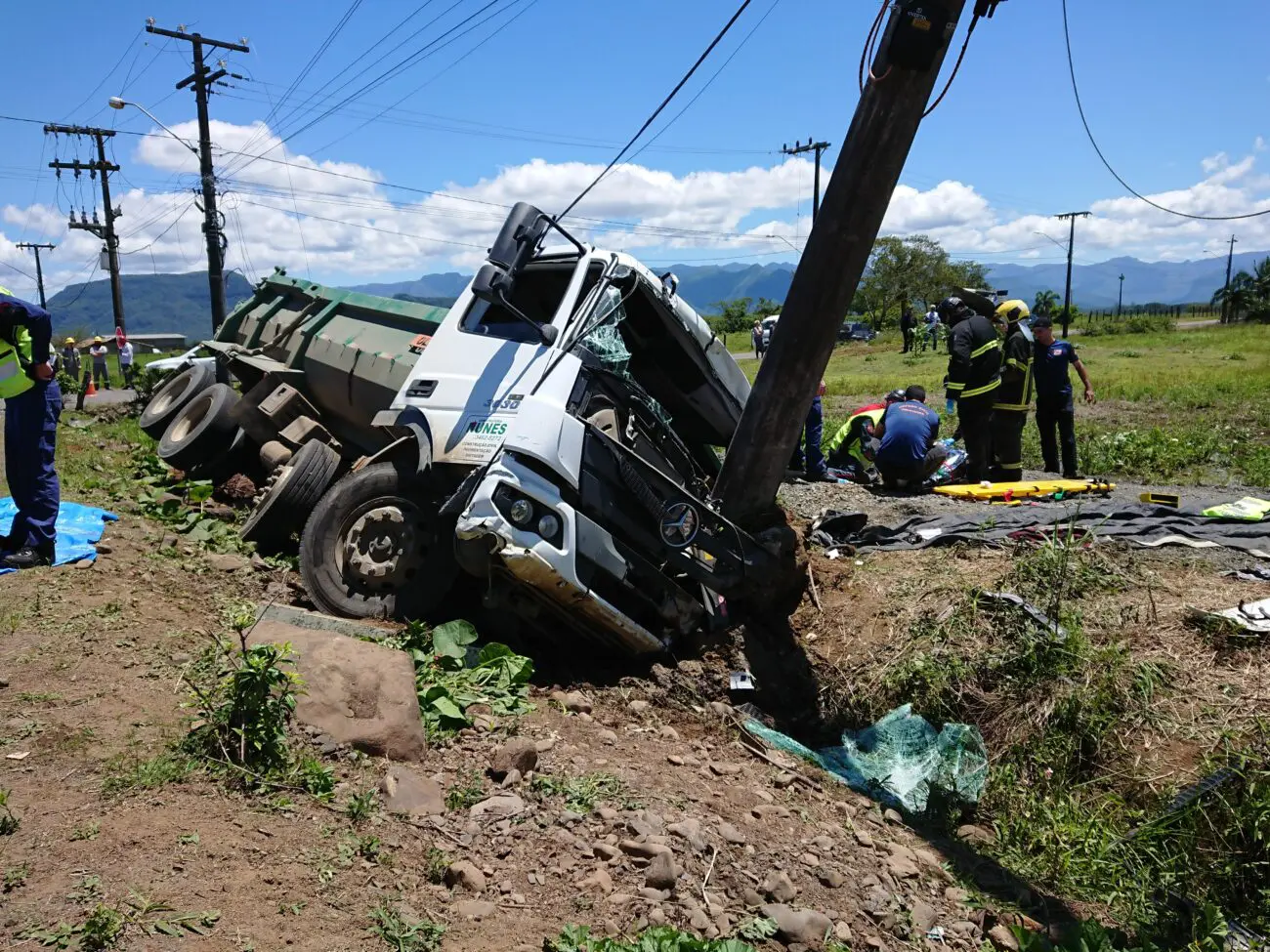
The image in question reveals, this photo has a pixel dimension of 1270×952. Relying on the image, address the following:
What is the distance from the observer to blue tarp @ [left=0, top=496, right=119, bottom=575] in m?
5.70

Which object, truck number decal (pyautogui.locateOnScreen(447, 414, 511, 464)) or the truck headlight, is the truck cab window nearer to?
truck number decal (pyautogui.locateOnScreen(447, 414, 511, 464))

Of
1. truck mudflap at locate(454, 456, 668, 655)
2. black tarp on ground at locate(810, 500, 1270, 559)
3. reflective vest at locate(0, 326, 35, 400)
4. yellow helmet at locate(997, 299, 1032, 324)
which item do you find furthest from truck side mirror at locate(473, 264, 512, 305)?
yellow helmet at locate(997, 299, 1032, 324)

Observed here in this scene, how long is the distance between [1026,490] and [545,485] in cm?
493

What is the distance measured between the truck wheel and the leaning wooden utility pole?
1.69 metres

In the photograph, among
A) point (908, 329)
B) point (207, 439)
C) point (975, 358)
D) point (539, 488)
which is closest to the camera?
point (539, 488)

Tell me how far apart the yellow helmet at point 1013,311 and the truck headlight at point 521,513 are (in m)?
6.63

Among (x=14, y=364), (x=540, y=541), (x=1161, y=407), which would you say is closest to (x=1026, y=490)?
(x=540, y=541)

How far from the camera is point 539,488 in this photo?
15.6ft

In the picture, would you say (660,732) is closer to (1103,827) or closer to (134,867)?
(1103,827)

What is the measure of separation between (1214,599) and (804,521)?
289 centimetres

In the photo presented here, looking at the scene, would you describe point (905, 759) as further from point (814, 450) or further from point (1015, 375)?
point (1015, 375)

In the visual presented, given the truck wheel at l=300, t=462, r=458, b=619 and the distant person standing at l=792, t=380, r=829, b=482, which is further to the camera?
the distant person standing at l=792, t=380, r=829, b=482

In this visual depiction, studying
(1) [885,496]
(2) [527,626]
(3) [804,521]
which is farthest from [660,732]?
(1) [885,496]

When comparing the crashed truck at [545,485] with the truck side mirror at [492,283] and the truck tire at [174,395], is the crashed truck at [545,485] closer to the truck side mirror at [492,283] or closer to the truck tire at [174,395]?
the truck side mirror at [492,283]
